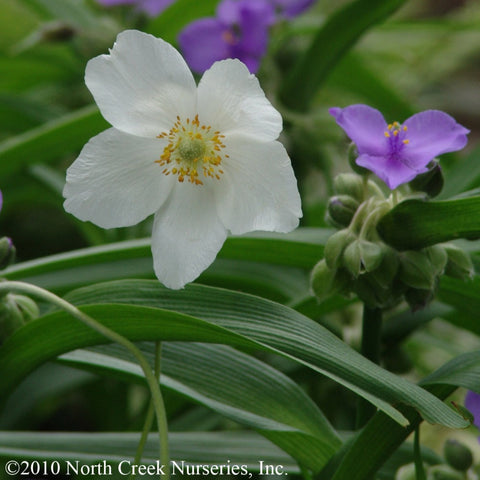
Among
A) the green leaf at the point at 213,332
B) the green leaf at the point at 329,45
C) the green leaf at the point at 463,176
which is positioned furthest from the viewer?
the green leaf at the point at 329,45

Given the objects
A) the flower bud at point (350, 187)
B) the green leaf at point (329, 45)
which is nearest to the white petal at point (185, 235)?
the flower bud at point (350, 187)

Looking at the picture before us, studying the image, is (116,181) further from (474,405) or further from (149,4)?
(149,4)

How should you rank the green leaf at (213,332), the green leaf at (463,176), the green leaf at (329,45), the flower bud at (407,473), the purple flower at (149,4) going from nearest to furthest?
1. the green leaf at (213,332)
2. the flower bud at (407,473)
3. the green leaf at (463,176)
4. the green leaf at (329,45)
5. the purple flower at (149,4)

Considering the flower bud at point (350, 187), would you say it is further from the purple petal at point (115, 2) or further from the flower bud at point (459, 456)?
the purple petal at point (115, 2)

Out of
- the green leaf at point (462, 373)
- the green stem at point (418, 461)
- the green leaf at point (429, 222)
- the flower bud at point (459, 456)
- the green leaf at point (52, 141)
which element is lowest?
the green stem at point (418, 461)

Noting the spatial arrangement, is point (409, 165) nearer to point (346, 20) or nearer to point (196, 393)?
point (196, 393)

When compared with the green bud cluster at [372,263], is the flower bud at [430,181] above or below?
above

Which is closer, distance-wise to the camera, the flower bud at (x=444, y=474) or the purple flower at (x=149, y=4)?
the flower bud at (x=444, y=474)

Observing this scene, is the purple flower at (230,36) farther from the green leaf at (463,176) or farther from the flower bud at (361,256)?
the flower bud at (361,256)
